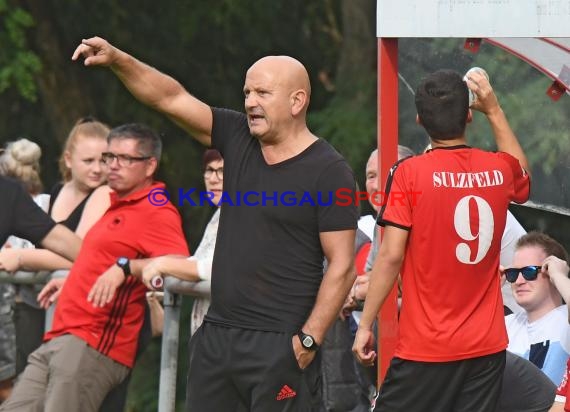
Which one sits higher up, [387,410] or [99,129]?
[99,129]

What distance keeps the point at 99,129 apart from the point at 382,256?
3.49 meters

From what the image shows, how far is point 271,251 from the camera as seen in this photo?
5.13 metres

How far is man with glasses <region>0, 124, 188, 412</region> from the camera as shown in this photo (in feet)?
21.6

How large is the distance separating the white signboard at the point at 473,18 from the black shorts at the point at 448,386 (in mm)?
1251

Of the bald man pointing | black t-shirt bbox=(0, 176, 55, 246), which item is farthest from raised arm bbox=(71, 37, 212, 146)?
black t-shirt bbox=(0, 176, 55, 246)

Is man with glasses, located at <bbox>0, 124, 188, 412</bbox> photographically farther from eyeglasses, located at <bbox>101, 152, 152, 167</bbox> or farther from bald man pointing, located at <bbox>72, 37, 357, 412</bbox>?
bald man pointing, located at <bbox>72, 37, 357, 412</bbox>


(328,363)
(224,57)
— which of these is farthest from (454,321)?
(224,57)

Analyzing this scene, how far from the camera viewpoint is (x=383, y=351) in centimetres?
545

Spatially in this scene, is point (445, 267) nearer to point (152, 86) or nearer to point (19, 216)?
point (152, 86)

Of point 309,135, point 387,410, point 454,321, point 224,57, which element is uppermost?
point 224,57

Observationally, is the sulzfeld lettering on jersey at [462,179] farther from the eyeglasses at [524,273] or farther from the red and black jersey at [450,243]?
the eyeglasses at [524,273]

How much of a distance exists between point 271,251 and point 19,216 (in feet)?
7.51

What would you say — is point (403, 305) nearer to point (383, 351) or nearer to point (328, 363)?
point (383, 351)

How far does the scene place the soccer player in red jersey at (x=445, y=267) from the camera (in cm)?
496
